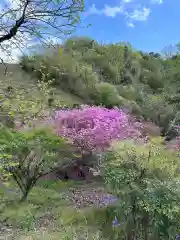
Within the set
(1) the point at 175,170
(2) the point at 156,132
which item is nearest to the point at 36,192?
(1) the point at 175,170

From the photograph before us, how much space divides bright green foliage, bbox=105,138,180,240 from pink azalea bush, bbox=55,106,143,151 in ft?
15.5

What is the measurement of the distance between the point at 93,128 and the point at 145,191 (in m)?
5.94

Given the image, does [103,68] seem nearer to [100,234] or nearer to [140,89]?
[140,89]

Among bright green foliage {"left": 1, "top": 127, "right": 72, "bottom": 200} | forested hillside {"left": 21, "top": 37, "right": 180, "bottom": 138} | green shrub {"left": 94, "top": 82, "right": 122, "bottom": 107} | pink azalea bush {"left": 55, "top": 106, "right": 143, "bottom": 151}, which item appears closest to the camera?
bright green foliage {"left": 1, "top": 127, "right": 72, "bottom": 200}

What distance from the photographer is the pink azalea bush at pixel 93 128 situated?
9984 millimetres

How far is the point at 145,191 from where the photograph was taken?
14.0 feet

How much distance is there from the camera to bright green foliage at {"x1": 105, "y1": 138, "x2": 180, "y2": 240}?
163 inches

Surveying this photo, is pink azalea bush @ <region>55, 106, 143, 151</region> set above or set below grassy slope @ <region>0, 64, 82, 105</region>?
below

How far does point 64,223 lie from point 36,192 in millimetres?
2415

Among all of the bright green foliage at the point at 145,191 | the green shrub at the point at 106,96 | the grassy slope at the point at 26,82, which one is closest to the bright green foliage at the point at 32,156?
the bright green foliage at the point at 145,191

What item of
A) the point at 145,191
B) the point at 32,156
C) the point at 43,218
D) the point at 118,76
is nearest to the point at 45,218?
the point at 43,218

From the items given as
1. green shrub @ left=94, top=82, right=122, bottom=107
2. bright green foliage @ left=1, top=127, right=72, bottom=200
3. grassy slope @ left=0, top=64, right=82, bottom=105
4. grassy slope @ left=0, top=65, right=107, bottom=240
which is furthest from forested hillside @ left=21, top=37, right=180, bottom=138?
grassy slope @ left=0, top=65, right=107, bottom=240

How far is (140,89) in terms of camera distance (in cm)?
1833

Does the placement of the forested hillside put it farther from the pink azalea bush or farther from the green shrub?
the pink azalea bush
